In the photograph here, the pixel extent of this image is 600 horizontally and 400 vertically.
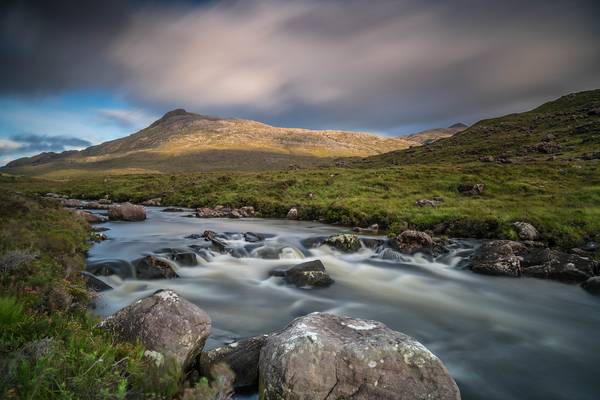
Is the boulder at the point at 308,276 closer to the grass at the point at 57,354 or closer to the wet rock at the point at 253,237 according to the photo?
the wet rock at the point at 253,237

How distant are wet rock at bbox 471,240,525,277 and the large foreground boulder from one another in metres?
13.0

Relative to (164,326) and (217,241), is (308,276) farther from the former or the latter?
(164,326)

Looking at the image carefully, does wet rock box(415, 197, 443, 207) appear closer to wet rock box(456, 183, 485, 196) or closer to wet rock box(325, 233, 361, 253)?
wet rock box(456, 183, 485, 196)

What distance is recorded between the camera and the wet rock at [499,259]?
16.8m

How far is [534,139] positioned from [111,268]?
275 feet

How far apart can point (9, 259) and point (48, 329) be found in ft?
16.6

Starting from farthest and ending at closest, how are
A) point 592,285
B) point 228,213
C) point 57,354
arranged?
1. point 228,213
2. point 592,285
3. point 57,354

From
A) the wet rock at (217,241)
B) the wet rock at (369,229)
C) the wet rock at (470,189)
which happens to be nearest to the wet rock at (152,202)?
the wet rock at (217,241)

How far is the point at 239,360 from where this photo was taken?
7031mm

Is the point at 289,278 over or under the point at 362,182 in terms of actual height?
under

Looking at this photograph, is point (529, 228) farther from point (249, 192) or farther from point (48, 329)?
point (249, 192)

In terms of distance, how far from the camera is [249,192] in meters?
46.8

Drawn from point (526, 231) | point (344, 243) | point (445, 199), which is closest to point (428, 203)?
point (445, 199)

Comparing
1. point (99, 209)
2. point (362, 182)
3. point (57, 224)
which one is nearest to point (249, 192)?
point (362, 182)
